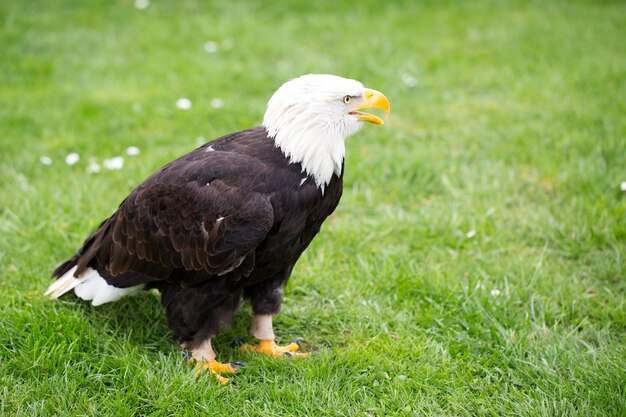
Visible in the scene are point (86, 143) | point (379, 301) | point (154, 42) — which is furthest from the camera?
point (154, 42)

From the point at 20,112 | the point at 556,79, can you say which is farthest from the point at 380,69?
the point at 20,112

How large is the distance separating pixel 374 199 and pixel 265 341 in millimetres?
1948

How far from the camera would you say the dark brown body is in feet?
11.6

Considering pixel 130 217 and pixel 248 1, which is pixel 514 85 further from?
pixel 130 217

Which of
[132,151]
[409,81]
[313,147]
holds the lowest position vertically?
[132,151]

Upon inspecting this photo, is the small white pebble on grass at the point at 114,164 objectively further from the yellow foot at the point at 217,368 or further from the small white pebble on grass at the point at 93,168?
the yellow foot at the point at 217,368

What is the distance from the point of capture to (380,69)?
7.73 meters

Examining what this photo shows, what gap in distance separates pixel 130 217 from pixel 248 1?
6.53m

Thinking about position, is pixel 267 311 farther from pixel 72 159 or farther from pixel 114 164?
pixel 72 159

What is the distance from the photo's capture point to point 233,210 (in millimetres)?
3500

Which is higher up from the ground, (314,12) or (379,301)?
(314,12)

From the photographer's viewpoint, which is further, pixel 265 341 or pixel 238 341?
pixel 238 341

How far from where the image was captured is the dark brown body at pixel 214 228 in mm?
3529

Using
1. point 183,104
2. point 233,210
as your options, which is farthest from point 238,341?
point 183,104
